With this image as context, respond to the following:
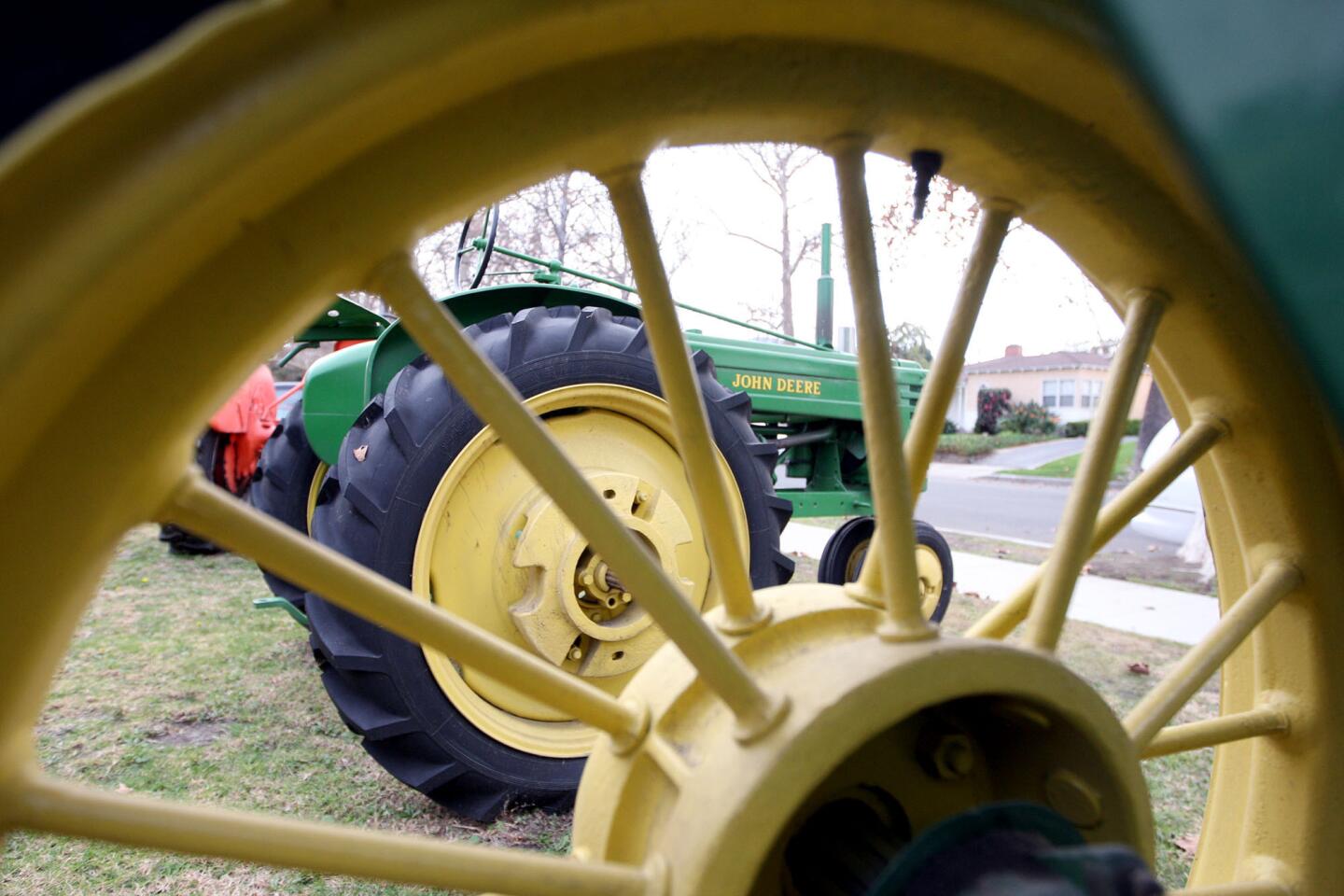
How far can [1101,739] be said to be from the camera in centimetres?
98

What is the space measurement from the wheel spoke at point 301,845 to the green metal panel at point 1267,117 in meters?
0.85

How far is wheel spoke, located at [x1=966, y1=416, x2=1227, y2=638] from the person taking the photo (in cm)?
112

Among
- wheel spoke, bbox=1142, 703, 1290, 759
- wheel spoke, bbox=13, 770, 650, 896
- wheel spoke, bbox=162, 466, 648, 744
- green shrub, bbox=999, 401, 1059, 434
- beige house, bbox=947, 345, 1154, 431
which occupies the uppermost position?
beige house, bbox=947, 345, 1154, 431

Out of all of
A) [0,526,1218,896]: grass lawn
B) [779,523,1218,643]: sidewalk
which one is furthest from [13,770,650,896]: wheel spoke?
[779,523,1218,643]: sidewalk

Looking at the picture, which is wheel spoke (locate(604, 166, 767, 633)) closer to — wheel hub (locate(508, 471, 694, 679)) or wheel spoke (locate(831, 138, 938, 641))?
wheel spoke (locate(831, 138, 938, 641))

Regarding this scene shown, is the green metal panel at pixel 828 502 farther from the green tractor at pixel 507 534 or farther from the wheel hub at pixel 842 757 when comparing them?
the wheel hub at pixel 842 757

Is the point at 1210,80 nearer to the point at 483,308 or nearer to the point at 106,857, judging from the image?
the point at 483,308

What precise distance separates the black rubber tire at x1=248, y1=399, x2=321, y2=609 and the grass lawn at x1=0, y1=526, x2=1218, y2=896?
0.53 m

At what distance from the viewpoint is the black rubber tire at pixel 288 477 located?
4.04m

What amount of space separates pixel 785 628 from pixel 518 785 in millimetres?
1561

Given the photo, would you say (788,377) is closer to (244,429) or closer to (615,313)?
(615,313)

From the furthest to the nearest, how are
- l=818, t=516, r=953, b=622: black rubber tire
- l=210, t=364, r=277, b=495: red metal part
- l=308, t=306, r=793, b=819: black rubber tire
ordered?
l=210, t=364, r=277, b=495: red metal part → l=818, t=516, r=953, b=622: black rubber tire → l=308, t=306, r=793, b=819: black rubber tire

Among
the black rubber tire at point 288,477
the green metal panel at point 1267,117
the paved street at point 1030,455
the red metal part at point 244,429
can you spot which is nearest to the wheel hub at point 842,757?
the green metal panel at point 1267,117

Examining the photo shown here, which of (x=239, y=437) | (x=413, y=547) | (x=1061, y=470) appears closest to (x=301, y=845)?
(x=413, y=547)
